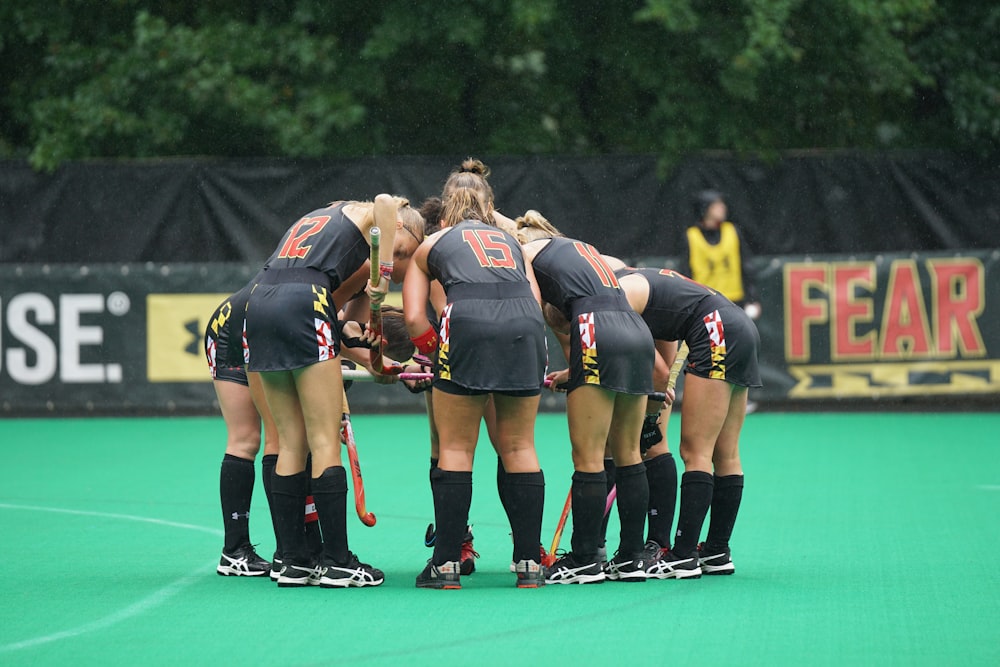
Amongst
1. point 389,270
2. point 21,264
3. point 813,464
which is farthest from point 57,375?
point 389,270

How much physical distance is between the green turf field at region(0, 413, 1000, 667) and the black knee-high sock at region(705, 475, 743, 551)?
0.66ft

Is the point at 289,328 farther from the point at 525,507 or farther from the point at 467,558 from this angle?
the point at 467,558

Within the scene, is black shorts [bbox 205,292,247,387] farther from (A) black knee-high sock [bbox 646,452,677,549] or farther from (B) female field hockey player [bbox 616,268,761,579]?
(A) black knee-high sock [bbox 646,452,677,549]

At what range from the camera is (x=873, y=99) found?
16359mm

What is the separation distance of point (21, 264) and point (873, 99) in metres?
9.37

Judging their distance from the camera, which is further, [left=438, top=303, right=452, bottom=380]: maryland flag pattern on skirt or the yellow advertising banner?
the yellow advertising banner

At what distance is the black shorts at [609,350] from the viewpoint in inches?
242

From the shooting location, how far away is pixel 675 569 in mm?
6477

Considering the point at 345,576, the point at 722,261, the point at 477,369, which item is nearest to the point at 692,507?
the point at 477,369

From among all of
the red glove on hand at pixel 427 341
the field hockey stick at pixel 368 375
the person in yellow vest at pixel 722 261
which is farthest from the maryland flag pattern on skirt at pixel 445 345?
the person in yellow vest at pixel 722 261

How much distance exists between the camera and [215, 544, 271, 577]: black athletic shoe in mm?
6641

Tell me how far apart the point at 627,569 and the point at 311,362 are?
5.44ft

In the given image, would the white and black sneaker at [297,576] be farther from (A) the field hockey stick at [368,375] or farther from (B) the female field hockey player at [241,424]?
(A) the field hockey stick at [368,375]

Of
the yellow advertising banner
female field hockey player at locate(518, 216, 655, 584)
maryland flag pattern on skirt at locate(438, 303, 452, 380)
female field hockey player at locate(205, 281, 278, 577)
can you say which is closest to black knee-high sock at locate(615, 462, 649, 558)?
female field hockey player at locate(518, 216, 655, 584)
